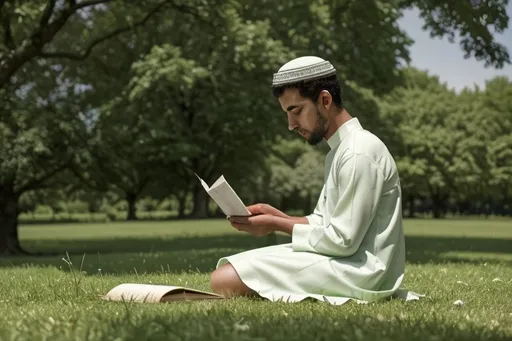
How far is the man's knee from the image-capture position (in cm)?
661

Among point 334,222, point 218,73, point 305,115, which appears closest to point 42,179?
point 218,73

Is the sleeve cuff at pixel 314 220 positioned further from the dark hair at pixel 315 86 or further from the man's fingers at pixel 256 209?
the dark hair at pixel 315 86

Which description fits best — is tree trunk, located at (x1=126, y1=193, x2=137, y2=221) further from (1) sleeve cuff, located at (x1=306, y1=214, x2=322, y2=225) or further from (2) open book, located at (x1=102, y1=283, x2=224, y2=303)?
(1) sleeve cuff, located at (x1=306, y1=214, x2=322, y2=225)

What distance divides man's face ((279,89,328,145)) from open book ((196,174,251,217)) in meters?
0.80

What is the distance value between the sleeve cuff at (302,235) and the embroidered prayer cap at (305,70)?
120 cm

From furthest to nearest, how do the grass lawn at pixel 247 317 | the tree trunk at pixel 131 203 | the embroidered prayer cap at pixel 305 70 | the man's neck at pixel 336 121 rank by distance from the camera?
the tree trunk at pixel 131 203 → the man's neck at pixel 336 121 → the embroidered prayer cap at pixel 305 70 → the grass lawn at pixel 247 317

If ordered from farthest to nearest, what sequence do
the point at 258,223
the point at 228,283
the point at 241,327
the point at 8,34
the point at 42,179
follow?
the point at 42,179
the point at 8,34
the point at 228,283
the point at 258,223
the point at 241,327

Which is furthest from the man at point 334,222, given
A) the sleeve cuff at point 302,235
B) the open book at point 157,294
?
the open book at point 157,294

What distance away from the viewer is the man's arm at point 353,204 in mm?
6074

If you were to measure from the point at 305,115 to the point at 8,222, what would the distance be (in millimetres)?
21997

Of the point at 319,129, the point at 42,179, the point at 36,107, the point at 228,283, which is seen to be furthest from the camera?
the point at 42,179

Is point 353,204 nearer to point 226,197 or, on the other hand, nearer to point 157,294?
point 226,197

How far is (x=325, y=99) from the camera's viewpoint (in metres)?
6.33

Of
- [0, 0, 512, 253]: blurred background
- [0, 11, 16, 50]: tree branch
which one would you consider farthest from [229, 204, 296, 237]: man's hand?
[0, 11, 16, 50]: tree branch
